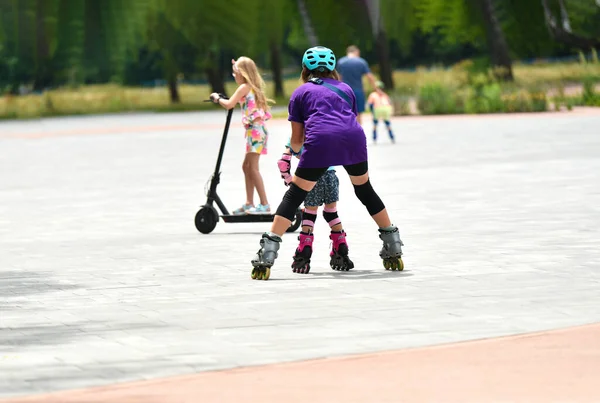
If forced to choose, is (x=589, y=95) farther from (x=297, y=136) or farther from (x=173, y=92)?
(x=297, y=136)

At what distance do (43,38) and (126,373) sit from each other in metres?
45.8

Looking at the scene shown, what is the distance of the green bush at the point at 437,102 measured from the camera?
38.7 meters

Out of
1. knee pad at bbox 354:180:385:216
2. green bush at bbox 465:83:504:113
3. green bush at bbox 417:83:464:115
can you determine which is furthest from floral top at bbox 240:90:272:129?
green bush at bbox 417:83:464:115

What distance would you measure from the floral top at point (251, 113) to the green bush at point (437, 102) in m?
25.3

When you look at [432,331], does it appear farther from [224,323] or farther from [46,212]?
[46,212]

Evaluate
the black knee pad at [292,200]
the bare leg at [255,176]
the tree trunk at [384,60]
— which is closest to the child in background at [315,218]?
the black knee pad at [292,200]

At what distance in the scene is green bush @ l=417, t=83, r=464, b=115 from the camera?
38.7m

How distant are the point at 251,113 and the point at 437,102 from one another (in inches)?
1002

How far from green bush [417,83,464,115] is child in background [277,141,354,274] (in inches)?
1109

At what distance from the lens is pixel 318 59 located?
1040 cm

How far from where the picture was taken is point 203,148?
1091 inches

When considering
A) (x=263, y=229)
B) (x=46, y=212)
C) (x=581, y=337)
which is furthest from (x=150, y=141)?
(x=581, y=337)

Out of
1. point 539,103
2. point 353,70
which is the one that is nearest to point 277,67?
point 539,103

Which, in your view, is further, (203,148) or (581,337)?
(203,148)
